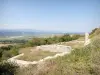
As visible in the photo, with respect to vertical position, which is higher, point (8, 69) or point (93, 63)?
point (93, 63)

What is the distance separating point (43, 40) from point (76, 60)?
25293mm

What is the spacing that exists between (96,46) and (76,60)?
1.51m

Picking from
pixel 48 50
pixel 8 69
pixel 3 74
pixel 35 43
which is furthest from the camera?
pixel 35 43

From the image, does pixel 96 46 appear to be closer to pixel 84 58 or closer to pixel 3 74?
pixel 84 58

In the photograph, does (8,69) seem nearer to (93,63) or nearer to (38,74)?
(38,74)

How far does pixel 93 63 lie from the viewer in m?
6.48

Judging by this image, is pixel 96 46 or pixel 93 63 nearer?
pixel 93 63

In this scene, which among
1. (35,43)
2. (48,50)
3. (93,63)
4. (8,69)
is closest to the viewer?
(93,63)

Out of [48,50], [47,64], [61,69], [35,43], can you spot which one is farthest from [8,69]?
[35,43]

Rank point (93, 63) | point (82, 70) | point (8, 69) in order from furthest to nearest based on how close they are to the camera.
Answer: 1. point (8, 69)
2. point (93, 63)
3. point (82, 70)

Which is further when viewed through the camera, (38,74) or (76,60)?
(76,60)

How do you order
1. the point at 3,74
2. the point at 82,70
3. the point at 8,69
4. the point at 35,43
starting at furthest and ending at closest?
the point at 35,43 < the point at 8,69 < the point at 3,74 < the point at 82,70

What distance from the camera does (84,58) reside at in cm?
744

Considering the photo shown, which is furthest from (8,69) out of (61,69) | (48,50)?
(48,50)
